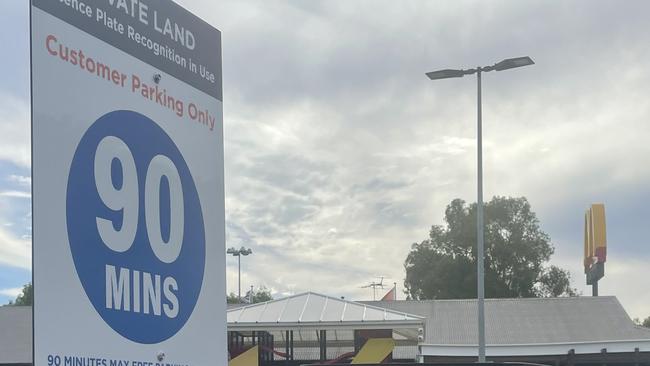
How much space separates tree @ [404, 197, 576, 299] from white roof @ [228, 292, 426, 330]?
32296mm

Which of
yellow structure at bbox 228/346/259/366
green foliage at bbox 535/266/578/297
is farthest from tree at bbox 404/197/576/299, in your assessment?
yellow structure at bbox 228/346/259/366

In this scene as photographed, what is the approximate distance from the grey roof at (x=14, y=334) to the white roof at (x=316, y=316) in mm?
7098

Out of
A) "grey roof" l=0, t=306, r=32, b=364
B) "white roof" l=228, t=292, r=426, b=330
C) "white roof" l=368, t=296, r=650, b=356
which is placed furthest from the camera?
"white roof" l=368, t=296, r=650, b=356

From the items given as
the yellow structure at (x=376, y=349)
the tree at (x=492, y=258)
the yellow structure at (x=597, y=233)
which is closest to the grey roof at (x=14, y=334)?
the yellow structure at (x=376, y=349)

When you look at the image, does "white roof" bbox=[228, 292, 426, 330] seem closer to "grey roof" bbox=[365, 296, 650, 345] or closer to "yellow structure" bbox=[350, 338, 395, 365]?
"yellow structure" bbox=[350, 338, 395, 365]

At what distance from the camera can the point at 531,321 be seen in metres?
35.2

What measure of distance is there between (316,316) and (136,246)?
25.8m

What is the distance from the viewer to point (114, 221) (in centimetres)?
211

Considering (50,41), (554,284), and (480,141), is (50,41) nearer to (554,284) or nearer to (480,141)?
(480,141)

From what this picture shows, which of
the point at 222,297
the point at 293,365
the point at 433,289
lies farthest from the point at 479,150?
the point at 433,289

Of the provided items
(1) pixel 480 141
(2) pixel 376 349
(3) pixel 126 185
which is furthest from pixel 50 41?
(2) pixel 376 349

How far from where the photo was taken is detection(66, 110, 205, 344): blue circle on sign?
2.02 meters

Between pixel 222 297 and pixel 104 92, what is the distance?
0.74m

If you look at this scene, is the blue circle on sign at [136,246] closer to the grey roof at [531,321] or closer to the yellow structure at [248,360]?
the yellow structure at [248,360]
